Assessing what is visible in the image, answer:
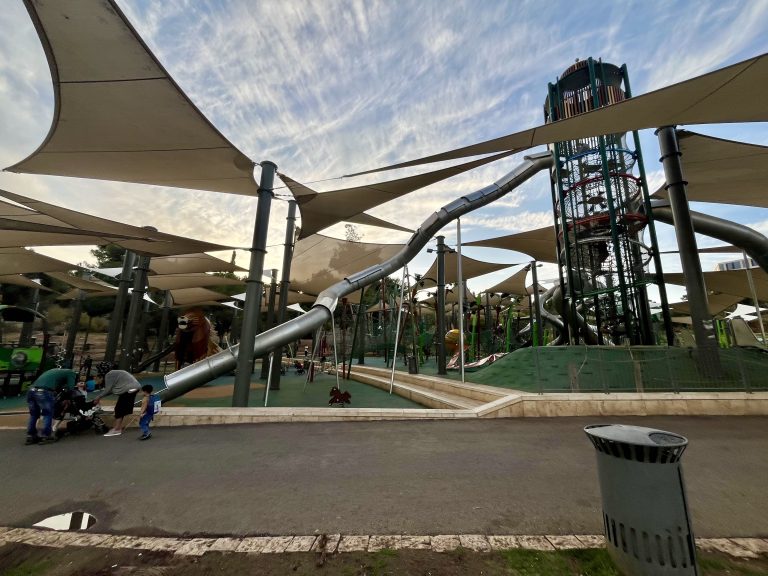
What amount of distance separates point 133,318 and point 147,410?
950cm

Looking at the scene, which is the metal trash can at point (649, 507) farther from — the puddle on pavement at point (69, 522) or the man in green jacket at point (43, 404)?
the man in green jacket at point (43, 404)

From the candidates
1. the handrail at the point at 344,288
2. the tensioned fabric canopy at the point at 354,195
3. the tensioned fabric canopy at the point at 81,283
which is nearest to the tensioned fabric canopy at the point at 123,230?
the tensioned fabric canopy at the point at 354,195

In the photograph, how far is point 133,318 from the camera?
43.7ft

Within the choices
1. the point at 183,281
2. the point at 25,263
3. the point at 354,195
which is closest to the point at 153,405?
the point at 354,195

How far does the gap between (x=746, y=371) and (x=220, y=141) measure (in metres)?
12.7

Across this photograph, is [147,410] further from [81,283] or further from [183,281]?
[81,283]

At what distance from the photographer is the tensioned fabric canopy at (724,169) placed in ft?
31.0

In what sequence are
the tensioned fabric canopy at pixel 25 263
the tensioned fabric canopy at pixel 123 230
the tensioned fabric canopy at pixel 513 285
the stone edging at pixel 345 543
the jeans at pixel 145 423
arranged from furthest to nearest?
the tensioned fabric canopy at pixel 513 285
the tensioned fabric canopy at pixel 25 263
the tensioned fabric canopy at pixel 123 230
the jeans at pixel 145 423
the stone edging at pixel 345 543

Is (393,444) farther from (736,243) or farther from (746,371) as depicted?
(736,243)

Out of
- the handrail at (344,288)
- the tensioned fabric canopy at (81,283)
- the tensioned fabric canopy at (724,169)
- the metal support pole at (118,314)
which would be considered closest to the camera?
the handrail at (344,288)

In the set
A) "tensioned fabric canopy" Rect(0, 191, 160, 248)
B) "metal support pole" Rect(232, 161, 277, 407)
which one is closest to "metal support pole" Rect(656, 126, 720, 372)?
"metal support pole" Rect(232, 161, 277, 407)

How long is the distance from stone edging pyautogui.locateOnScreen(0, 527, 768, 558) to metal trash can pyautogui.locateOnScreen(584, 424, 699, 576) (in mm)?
519

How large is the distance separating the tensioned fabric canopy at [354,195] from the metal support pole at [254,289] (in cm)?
56

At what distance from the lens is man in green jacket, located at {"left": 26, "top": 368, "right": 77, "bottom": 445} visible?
17.9 feet
